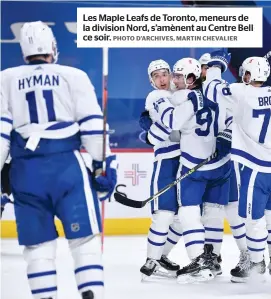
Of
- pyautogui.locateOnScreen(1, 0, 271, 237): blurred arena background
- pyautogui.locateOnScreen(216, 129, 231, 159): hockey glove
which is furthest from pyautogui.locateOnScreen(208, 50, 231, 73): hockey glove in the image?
pyautogui.locateOnScreen(1, 0, 271, 237): blurred arena background

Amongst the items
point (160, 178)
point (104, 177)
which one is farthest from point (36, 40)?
point (160, 178)

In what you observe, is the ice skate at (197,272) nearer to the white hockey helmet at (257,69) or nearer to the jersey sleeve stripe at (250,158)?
the jersey sleeve stripe at (250,158)

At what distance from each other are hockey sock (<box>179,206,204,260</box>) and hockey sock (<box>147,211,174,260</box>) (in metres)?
0.13

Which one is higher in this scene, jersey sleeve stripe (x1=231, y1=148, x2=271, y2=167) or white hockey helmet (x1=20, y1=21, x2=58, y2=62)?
white hockey helmet (x1=20, y1=21, x2=58, y2=62)

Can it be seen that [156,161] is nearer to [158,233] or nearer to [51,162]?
[158,233]

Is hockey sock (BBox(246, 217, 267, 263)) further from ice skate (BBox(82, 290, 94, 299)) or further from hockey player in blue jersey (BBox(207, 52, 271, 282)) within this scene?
ice skate (BBox(82, 290, 94, 299))

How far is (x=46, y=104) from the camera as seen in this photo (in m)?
2.88

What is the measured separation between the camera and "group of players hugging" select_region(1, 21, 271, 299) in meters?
2.89

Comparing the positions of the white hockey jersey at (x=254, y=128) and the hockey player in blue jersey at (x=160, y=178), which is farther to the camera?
the hockey player in blue jersey at (x=160, y=178)

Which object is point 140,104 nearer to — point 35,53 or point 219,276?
point 219,276

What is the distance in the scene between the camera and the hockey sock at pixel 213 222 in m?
4.16

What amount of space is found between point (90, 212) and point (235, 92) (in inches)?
51.3

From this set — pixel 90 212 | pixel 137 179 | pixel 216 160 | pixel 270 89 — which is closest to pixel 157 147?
pixel 216 160
